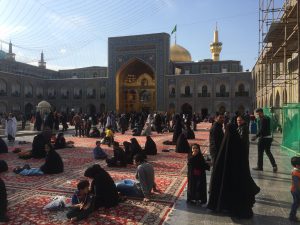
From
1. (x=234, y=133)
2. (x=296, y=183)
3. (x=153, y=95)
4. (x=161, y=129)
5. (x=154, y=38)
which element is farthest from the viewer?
(x=153, y=95)

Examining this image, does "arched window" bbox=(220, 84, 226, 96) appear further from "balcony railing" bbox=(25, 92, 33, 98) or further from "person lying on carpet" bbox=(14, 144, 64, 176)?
"person lying on carpet" bbox=(14, 144, 64, 176)

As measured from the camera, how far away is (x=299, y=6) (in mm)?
8570

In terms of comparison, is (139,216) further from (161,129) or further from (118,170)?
(161,129)

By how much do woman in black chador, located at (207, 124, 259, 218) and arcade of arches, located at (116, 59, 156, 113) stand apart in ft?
98.0

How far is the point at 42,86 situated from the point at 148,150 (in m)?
30.1

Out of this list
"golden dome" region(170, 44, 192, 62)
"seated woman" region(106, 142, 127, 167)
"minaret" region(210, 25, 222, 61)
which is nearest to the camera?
"seated woman" region(106, 142, 127, 167)

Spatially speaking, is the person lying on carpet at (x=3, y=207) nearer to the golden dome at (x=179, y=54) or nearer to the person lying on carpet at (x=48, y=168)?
the person lying on carpet at (x=48, y=168)

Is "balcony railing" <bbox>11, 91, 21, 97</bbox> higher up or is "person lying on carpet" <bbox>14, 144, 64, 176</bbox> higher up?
"balcony railing" <bbox>11, 91, 21, 97</bbox>

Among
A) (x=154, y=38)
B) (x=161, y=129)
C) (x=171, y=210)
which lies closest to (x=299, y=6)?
(x=171, y=210)

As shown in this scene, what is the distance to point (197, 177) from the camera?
4191mm

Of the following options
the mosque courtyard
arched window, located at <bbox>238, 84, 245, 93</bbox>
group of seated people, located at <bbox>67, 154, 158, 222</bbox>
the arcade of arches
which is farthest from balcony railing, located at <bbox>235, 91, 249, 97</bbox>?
group of seated people, located at <bbox>67, 154, 158, 222</bbox>

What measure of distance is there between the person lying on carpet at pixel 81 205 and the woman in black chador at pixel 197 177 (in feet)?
4.37

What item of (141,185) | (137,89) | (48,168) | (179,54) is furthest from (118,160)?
(179,54)

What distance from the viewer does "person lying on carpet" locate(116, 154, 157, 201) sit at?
4.38 metres
